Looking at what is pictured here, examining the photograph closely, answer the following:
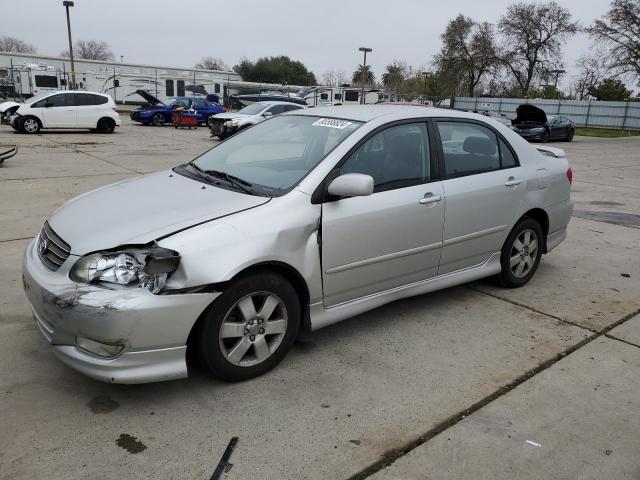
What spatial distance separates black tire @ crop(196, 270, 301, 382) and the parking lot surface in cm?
12

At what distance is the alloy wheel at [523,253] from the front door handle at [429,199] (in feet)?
3.80

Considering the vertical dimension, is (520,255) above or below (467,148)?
below

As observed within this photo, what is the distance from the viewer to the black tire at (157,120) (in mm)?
25916

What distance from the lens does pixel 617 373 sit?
3.35 metres

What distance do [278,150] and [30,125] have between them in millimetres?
17809

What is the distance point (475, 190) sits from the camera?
409cm

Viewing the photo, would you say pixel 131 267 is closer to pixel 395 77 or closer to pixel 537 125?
pixel 537 125

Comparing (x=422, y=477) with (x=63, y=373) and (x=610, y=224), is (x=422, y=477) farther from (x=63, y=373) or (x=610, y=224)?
(x=610, y=224)

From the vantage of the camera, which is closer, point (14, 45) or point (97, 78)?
point (97, 78)

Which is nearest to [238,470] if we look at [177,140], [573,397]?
[573,397]

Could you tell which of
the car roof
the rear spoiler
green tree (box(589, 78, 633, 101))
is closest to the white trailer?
green tree (box(589, 78, 633, 101))

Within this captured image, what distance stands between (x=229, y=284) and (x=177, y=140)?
17.4m

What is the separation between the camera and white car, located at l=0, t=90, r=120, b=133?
717 inches

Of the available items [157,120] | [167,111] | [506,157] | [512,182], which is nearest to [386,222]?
[512,182]
